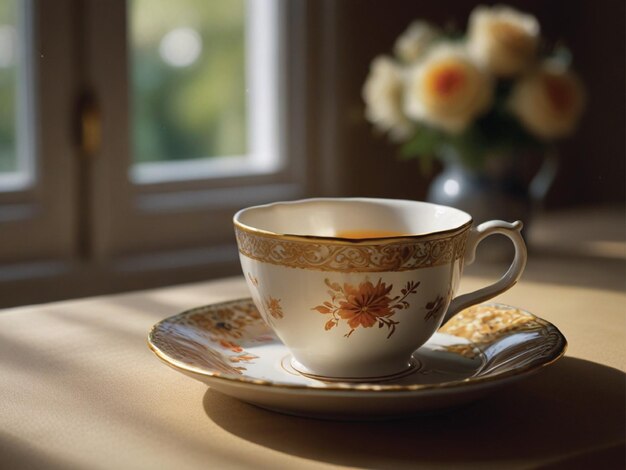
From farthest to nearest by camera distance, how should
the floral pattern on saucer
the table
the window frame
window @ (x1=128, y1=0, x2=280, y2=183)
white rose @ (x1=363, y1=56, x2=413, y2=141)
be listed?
window @ (x1=128, y1=0, x2=280, y2=183)
the window frame
white rose @ (x1=363, y1=56, x2=413, y2=141)
the floral pattern on saucer
the table

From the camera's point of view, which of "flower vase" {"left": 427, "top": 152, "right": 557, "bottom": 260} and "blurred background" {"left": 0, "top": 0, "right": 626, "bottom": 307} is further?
"blurred background" {"left": 0, "top": 0, "right": 626, "bottom": 307}

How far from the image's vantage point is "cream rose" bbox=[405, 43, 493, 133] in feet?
4.03

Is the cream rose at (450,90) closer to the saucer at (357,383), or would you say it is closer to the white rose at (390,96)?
the white rose at (390,96)

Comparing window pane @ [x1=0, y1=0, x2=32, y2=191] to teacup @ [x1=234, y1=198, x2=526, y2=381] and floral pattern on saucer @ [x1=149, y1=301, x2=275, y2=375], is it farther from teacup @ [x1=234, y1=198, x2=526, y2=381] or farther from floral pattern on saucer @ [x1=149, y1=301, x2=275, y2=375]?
teacup @ [x1=234, y1=198, x2=526, y2=381]

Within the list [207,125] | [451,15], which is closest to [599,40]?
[451,15]

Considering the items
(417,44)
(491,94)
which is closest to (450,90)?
(491,94)

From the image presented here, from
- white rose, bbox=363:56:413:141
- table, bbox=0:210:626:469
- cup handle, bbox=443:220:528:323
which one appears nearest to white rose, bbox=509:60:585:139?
white rose, bbox=363:56:413:141

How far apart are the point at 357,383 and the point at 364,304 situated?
6 centimetres

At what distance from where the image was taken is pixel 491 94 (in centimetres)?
126

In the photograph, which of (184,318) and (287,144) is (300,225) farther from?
(287,144)

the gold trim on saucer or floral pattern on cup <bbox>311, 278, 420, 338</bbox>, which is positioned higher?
floral pattern on cup <bbox>311, 278, 420, 338</bbox>

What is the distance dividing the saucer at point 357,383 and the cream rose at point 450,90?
53cm

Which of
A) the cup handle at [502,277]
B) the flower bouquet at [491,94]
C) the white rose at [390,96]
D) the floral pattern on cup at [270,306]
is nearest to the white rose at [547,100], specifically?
the flower bouquet at [491,94]

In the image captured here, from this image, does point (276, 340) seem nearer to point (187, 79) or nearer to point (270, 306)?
point (270, 306)
